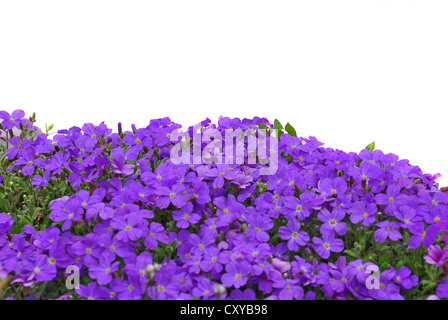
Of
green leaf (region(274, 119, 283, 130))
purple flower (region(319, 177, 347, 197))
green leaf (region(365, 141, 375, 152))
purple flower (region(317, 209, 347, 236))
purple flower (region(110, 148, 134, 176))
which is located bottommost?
purple flower (region(317, 209, 347, 236))

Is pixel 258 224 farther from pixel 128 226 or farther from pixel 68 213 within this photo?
pixel 68 213

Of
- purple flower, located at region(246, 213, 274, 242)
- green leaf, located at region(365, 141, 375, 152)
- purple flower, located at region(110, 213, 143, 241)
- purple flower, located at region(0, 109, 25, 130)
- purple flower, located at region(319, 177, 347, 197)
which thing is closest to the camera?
purple flower, located at region(110, 213, 143, 241)

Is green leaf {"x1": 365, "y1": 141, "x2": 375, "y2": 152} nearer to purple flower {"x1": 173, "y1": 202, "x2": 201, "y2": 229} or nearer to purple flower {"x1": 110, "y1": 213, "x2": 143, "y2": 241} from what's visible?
purple flower {"x1": 173, "y1": 202, "x2": 201, "y2": 229}

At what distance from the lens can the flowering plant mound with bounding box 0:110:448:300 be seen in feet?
8.29

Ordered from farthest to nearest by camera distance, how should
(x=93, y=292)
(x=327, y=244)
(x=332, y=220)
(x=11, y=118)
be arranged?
(x=11, y=118)
(x=332, y=220)
(x=327, y=244)
(x=93, y=292)

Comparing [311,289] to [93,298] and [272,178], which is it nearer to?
[272,178]

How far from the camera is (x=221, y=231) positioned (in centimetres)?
276

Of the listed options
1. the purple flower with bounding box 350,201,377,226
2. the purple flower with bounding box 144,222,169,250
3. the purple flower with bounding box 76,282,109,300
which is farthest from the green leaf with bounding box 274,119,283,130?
the purple flower with bounding box 76,282,109,300

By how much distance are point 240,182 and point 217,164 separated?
7.1 inches

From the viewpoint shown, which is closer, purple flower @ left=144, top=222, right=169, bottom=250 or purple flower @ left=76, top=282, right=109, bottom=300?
purple flower @ left=76, top=282, right=109, bottom=300

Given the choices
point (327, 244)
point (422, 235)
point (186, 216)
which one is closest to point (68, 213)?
point (186, 216)

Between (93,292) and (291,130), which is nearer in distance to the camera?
(93,292)
